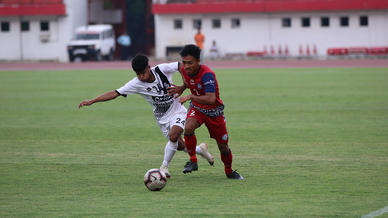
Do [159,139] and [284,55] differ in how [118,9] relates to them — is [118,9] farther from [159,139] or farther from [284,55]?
[159,139]

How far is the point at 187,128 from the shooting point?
886 centimetres

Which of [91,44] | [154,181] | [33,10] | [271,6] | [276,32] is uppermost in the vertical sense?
[33,10]

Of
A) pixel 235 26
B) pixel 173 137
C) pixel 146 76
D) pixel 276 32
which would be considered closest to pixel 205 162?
pixel 173 137

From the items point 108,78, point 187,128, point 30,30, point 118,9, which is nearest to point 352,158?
point 187,128

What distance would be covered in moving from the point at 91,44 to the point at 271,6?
13787 mm

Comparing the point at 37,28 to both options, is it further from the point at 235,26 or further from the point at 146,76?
the point at 146,76

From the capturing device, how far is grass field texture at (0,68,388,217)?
734cm

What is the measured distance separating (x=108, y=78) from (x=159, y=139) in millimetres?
16660

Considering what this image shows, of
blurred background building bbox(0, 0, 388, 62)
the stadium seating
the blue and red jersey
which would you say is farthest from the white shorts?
blurred background building bbox(0, 0, 388, 62)

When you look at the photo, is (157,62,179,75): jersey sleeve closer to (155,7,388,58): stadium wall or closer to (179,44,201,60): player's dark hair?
(179,44,201,60): player's dark hair

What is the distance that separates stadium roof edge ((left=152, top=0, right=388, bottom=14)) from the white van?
440 cm

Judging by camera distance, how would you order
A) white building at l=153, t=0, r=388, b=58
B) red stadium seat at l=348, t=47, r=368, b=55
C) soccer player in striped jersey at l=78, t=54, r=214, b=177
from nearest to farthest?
1. soccer player in striped jersey at l=78, t=54, r=214, b=177
2. red stadium seat at l=348, t=47, r=368, b=55
3. white building at l=153, t=0, r=388, b=58

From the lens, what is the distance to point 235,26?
5244 centimetres

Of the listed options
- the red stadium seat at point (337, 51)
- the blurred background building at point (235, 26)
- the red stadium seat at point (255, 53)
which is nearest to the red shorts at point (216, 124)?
the blurred background building at point (235, 26)
